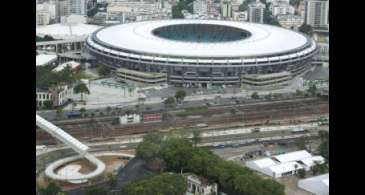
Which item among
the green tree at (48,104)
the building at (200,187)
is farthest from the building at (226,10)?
the building at (200,187)

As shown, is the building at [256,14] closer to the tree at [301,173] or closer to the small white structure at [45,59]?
the small white structure at [45,59]

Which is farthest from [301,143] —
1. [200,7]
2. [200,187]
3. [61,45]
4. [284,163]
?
[200,7]

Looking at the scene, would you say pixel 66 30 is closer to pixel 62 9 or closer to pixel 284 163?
pixel 62 9

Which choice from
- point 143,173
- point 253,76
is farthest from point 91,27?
point 143,173

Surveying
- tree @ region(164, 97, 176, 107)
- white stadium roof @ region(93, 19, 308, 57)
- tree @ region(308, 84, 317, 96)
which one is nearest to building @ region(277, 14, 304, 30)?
white stadium roof @ region(93, 19, 308, 57)

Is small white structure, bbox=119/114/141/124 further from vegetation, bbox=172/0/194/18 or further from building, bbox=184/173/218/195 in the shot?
vegetation, bbox=172/0/194/18
